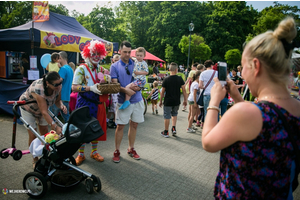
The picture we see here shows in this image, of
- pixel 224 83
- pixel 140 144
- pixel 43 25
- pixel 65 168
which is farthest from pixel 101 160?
pixel 43 25

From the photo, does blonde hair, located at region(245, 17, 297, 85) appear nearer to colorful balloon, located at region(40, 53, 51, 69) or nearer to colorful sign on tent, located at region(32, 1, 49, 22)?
colorful balloon, located at region(40, 53, 51, 69)

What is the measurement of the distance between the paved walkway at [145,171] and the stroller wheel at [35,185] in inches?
6.1

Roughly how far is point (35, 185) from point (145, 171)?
5.70ft

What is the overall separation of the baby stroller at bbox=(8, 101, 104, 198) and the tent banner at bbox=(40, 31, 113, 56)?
519 centimetres

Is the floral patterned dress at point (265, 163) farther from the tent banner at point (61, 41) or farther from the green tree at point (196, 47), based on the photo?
the green tree at point (196, 47)

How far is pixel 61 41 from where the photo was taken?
807 centimetres

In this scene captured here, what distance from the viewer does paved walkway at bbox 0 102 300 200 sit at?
291 centimetres

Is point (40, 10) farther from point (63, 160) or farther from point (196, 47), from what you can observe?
point (196, 47)

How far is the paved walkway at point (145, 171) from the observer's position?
2914 mm

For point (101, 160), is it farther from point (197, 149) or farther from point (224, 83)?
point (224, 83)

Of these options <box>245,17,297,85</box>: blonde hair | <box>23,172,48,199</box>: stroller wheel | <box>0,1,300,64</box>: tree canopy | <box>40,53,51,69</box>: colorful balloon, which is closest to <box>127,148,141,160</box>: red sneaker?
<box>23,172,48,199</box>: stroller wheel

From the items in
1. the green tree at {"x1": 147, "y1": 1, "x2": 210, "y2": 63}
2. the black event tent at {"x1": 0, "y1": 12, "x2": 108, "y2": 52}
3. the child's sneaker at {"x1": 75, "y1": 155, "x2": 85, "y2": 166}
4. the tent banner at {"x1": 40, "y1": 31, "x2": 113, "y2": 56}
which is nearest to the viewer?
the child's sneaker at {"x1": 75, "y1": 155, "x2": 85, "y2": 166}

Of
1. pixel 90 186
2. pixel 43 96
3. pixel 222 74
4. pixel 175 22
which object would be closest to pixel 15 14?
pixel 175 22

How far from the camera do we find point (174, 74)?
5699mm
